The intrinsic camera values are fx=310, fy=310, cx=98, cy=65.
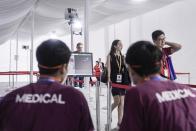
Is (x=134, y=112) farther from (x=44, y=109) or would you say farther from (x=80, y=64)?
(x=80, y=64)

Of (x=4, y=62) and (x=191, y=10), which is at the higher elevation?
(x=191, y=10)

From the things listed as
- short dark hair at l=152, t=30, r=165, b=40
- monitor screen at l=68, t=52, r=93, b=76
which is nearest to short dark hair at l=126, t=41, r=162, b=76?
short dark hair at l=152, t=30, r=165, b=40

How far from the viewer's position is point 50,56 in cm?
154

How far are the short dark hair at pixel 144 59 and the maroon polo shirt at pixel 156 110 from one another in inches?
2.9

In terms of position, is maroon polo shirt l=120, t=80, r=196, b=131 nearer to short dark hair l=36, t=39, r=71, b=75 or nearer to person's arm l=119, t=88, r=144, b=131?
person's arm l=119, t=88, r=144, b=131

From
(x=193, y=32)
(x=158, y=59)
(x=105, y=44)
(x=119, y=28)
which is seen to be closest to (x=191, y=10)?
(x=193, y=32)

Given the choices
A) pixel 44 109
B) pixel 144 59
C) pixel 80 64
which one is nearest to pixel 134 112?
pixel 144 59

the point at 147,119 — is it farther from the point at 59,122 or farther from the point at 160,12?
the point at 160,12

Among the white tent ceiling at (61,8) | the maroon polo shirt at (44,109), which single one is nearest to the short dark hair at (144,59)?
the maroon polo shirt at (44,109)

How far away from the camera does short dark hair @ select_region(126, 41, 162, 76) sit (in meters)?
1.51

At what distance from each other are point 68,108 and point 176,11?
11.5 m

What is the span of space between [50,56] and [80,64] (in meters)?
3.19

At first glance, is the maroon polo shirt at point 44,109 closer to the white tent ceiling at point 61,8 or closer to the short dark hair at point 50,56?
the short dark hair at point 50,56

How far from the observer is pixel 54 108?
1460mm
